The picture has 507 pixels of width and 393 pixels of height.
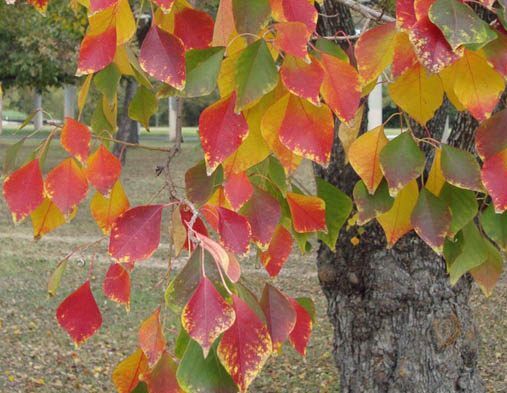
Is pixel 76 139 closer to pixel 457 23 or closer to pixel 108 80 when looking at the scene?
pixel 108 80

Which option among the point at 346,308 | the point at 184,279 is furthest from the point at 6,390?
the point at 184,279

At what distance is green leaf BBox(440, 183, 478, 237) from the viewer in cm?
145

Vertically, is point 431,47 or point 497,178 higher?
point 431,47

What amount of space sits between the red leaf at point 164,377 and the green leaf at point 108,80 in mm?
626

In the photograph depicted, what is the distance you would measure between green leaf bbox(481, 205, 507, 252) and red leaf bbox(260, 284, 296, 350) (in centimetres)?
39

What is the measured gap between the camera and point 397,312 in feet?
13.2

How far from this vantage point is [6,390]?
591 centimetres

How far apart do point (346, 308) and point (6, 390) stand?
9.24 ft

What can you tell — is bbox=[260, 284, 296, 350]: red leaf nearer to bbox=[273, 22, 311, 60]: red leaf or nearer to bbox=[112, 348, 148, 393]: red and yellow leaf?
bbox=[112, 348, 148, 393]: red and yellow leaf

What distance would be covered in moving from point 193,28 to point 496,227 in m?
0.60

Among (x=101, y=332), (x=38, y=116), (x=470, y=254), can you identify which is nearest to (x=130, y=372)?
(x=470, y=254)

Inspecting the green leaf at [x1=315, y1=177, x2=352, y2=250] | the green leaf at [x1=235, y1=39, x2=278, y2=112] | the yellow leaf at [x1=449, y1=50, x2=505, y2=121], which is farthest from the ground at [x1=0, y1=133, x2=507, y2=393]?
the green leaf at [x1=235, y1=39, x2=278, y2=112]

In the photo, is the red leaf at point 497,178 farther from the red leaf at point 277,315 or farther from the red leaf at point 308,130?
the red leaf at point 277,315

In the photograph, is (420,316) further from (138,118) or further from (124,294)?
(124,294)
